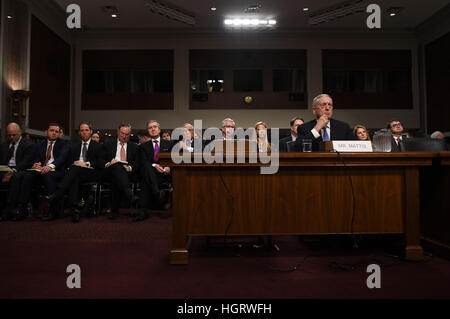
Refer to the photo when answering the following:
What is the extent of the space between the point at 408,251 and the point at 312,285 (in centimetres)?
89

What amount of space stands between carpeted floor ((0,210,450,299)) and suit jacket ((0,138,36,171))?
126 cm

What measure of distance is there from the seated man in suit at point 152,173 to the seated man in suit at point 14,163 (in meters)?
1.50

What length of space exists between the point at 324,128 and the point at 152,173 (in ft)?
7.13

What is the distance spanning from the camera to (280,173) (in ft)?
6.65

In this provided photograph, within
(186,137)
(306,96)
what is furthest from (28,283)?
(306,96)

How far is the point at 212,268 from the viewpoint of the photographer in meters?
1.91

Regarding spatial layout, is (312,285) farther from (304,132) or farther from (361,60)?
(361,60)

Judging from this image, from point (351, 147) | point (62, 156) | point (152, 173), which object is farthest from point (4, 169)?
point (351, 147)

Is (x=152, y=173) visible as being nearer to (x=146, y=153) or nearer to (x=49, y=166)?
(x=146, y=153)

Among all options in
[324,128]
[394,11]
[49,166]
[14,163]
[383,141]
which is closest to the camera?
[383,141]

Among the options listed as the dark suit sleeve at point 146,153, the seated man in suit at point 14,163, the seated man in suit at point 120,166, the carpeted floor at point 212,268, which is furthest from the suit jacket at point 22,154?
the dark suit sleeve at point 146,153

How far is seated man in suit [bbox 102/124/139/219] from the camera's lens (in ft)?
12.3

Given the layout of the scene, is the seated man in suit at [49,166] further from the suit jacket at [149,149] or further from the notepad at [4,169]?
the suit jacket at [149,149]

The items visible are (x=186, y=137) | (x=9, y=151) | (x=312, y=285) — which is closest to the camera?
(x=312, y=285)
